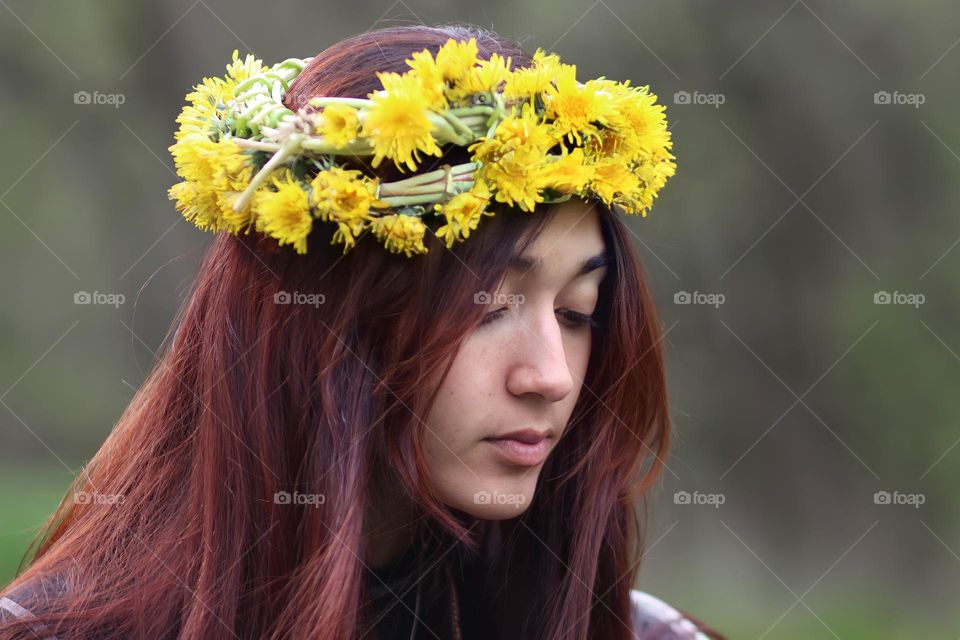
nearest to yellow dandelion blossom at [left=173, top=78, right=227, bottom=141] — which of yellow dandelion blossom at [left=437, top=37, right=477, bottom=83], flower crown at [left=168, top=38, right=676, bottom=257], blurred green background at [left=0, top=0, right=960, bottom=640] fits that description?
flower crown at [left=168, top=38, right=676, bottom=257]

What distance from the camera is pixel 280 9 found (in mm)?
4777

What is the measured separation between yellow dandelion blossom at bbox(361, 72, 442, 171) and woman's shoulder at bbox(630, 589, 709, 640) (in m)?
1.09

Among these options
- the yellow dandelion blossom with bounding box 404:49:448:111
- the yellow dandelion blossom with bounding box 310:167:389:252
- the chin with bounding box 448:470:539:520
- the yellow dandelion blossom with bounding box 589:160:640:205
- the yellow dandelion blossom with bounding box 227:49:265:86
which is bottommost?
the chin with bounding box 448:470:539:520

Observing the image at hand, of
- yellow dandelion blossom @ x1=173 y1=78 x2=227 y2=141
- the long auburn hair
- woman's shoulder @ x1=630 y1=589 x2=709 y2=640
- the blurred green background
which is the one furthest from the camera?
the blurred green background

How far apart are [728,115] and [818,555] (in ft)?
7.29

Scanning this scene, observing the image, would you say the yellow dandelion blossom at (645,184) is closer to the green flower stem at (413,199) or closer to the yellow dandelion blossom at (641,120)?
the yellow dandelion blossom at (641,120)

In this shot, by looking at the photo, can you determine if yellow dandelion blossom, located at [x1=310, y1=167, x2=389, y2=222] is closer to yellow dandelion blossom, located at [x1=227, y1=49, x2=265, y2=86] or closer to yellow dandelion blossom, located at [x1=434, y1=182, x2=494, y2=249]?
yellow dandelion blossom, located at [x1=434, y1=182, x2=494, y2=249]

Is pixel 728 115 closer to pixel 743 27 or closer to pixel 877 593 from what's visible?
pixel 743 27

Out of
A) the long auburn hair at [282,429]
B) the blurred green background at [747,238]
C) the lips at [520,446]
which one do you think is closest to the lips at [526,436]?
the lips at [520,446]

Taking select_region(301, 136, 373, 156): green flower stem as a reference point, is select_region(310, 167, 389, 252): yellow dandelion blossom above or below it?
below

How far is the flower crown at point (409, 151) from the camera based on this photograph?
152cm

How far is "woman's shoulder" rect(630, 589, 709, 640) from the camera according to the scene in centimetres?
213

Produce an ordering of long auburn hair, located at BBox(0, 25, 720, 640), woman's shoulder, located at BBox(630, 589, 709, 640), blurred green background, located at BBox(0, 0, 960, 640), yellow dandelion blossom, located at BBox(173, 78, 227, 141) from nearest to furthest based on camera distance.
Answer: long auburn hair, located at BBox(0, 25, 720, 640) → yellow dandelion blossom, located at BBox(173, 78, 227, 141) → woman's shoulder, located at BBox(630, 589, 709, 640) → blurred green background, located at BBox(0, 0, 960, 640)

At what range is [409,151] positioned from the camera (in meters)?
1.50
